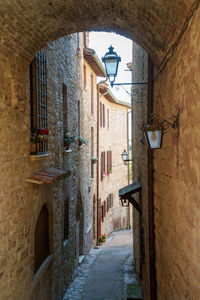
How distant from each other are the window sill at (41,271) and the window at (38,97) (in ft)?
7.74

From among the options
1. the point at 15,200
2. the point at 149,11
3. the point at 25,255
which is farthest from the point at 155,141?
the point at 25,255

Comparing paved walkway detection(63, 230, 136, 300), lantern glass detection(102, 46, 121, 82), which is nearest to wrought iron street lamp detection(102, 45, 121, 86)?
lantern glass detection(102, 46, 121, 82)

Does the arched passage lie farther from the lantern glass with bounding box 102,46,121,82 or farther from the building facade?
the building facade

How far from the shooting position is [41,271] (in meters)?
6.22

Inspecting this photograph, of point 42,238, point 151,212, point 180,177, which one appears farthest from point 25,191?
point 180,177

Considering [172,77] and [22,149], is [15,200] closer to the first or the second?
[22,149]

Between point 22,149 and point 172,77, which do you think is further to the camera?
point 22,149

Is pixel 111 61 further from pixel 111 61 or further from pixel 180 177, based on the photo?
pixel 180 177

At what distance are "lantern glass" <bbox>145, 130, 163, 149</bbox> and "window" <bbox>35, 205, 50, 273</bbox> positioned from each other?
10.9 feet

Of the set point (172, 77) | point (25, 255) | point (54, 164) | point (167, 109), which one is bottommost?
Result: point (25, 255)

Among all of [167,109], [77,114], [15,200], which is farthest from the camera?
[77,114]

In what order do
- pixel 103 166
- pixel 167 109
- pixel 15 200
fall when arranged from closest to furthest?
pixel 167 109 → pixel 15 200 → pixel 103 166

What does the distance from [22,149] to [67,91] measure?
447 cm

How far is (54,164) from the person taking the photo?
7.45 meters
